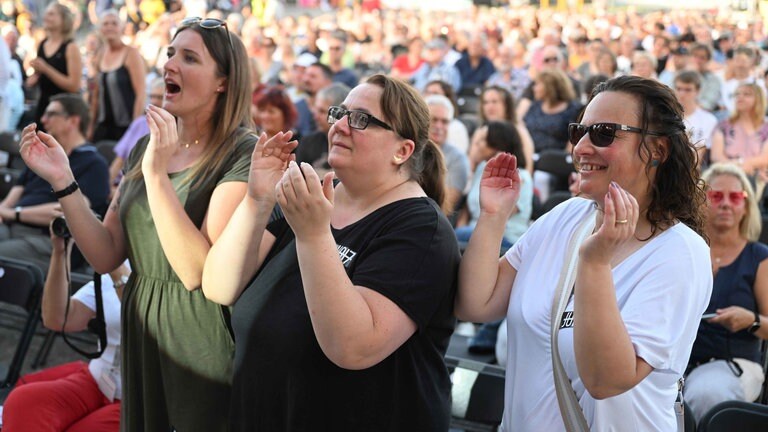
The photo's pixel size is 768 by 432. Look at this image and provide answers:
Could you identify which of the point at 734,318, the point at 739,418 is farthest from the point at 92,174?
the point at 739,418

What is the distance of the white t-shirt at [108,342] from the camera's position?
3.08 meters

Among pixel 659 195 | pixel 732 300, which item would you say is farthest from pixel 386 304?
pixel 732 300

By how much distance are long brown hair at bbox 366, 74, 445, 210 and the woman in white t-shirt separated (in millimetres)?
253

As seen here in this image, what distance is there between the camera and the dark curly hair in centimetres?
187

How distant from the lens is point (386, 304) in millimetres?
1937

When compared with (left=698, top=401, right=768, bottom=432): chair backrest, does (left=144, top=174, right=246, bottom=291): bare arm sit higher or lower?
higher

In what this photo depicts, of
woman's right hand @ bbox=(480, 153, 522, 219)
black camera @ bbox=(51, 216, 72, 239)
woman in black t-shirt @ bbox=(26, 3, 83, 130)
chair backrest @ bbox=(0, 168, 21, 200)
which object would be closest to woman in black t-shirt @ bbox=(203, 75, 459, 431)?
woman's right hand @ bbox=(480, 153, 522, 219)

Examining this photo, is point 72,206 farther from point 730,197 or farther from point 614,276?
point 730,197

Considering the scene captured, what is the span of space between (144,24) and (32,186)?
12.0m

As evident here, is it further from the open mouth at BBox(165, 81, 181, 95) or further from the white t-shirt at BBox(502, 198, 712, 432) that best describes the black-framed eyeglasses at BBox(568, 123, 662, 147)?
the open mouth at BBox(165, 81, 181, 95)

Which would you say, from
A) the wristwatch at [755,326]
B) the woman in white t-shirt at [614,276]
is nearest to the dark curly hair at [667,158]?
the woman in white t-shirt at [614,276]

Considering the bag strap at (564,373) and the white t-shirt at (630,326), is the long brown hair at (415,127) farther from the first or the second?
the bag strap at (564,373)

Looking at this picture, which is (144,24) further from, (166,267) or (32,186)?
(166,267)

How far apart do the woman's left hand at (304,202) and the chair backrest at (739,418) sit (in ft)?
5.12
